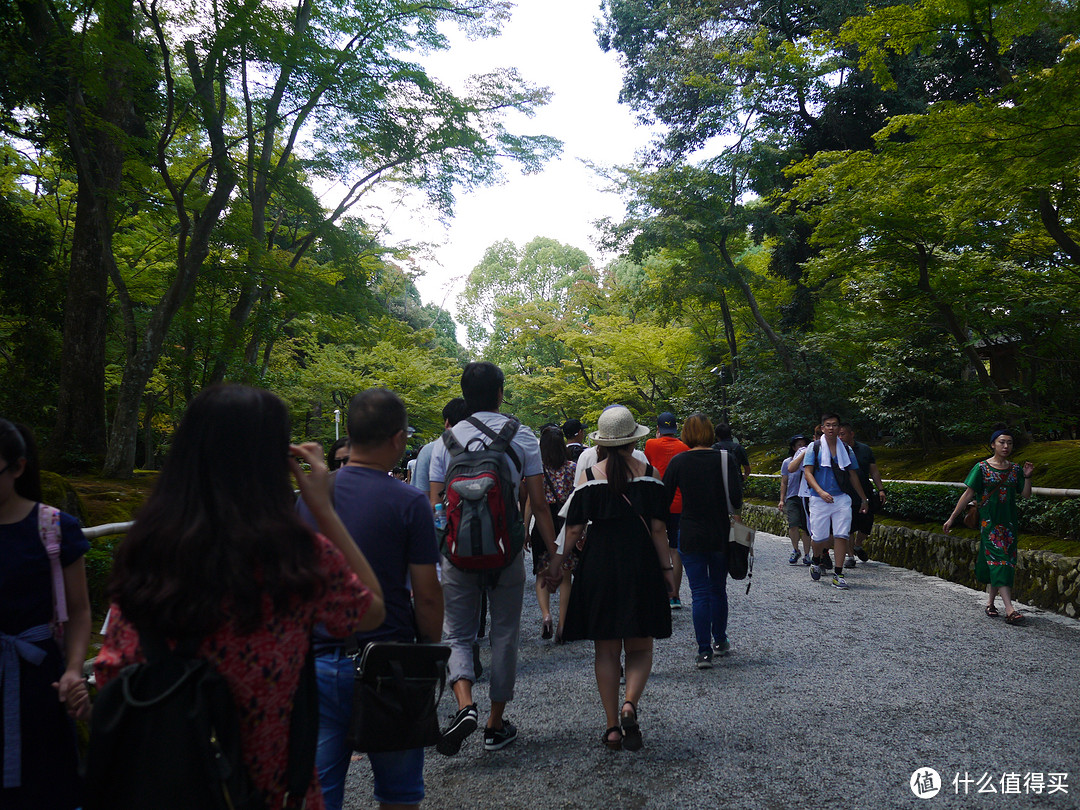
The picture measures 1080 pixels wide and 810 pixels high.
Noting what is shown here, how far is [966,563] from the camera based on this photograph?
8523 millimetres

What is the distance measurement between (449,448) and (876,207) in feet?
32.9

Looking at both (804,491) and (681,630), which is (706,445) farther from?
(804,491)

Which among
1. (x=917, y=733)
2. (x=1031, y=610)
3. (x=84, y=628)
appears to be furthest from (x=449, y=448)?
(x=1031, y=610)

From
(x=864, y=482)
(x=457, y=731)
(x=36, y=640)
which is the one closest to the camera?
(x=36, y=640)

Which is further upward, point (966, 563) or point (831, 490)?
point (831, 490)

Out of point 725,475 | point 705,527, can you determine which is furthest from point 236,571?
point 725,475

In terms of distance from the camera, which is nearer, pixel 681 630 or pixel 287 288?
pixel 681 630

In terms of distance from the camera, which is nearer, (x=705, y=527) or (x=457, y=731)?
(x=457, y=731)

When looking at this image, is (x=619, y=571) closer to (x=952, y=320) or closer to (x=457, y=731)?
(x=457, y=731)

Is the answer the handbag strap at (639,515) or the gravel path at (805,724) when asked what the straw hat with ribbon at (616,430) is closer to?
the handbag strap at (639,515)

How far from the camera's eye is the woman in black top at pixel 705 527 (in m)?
5.37

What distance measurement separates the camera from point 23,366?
1352cm

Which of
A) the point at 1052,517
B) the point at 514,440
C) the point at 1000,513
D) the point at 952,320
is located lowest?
the point at 1052,517

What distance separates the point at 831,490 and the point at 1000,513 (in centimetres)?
233
